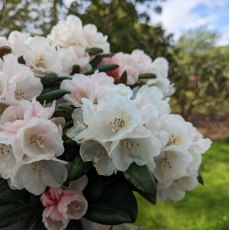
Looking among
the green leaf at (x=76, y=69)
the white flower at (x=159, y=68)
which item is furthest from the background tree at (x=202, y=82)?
the green leaf at (x=76, y=69)

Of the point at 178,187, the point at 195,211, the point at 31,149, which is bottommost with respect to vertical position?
the point at 195,211

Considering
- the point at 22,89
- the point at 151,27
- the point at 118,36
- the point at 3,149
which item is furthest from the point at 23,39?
the point at 151,27

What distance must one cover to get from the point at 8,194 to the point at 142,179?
0.24 meters

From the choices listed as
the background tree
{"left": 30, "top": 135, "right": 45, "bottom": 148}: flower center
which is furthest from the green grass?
the background tree

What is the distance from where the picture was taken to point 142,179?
68cm

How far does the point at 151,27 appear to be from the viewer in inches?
182

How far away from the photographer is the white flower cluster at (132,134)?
26.5 inches

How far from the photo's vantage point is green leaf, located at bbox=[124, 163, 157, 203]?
0.67 m

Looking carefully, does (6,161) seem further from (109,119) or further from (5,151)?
(109,119)

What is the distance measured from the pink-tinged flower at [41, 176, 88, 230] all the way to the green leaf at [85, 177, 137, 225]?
0.02 m

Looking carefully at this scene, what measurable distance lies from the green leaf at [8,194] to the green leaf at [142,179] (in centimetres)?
20

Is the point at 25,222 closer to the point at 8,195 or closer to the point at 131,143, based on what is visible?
the point at 8,195

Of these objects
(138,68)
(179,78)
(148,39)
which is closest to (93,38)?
(138,68)

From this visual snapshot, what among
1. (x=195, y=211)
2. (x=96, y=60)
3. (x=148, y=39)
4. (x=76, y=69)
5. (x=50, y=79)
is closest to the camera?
(x=50, y=79)
